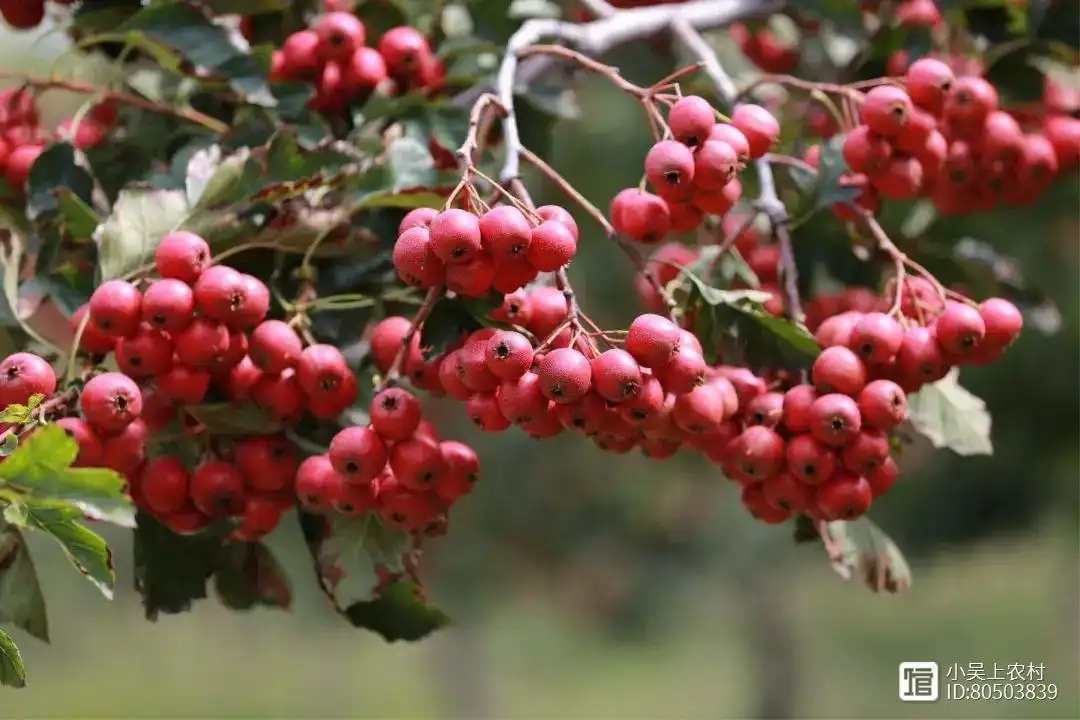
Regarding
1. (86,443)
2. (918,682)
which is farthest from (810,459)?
(918,682)

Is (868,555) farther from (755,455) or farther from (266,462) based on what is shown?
(266,462)

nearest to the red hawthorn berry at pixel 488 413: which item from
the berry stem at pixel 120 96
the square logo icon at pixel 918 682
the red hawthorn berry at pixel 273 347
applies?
the red hawthorn berry at pixel 273 347

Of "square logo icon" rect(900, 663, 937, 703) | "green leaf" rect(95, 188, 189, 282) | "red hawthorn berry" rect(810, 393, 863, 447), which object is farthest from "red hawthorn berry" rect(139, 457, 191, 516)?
"square logo icon" rect(900, 663, 937, 703)

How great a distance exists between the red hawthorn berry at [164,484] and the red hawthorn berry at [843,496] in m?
0.33

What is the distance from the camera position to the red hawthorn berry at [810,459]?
0.54 metres

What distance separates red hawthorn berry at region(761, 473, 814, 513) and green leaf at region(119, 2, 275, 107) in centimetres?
39

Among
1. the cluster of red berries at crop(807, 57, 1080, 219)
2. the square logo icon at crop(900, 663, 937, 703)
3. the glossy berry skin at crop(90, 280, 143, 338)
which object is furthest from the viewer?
the square logo icon at crop(900, 663, 937, 703)

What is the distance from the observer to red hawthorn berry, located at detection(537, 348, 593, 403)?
452mm

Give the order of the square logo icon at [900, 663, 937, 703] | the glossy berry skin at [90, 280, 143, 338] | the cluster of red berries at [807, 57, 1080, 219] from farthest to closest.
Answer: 1. the square logo icon at [900, 663, 937, 703]
2. the cluster of red berries at [807, 57, 1080, 219]
3. the glossy berry skin at [90, 280, 143, 338]

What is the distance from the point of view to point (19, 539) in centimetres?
55

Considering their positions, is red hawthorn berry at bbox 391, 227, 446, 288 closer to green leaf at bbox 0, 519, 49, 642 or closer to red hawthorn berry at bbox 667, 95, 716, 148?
red hawthorn berry at bbox 667, 95, 716, 148

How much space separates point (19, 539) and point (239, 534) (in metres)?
0.11

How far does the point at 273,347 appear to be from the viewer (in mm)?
529

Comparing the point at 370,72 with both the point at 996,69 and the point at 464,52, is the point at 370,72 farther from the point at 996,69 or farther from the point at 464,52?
the point at 996,69
